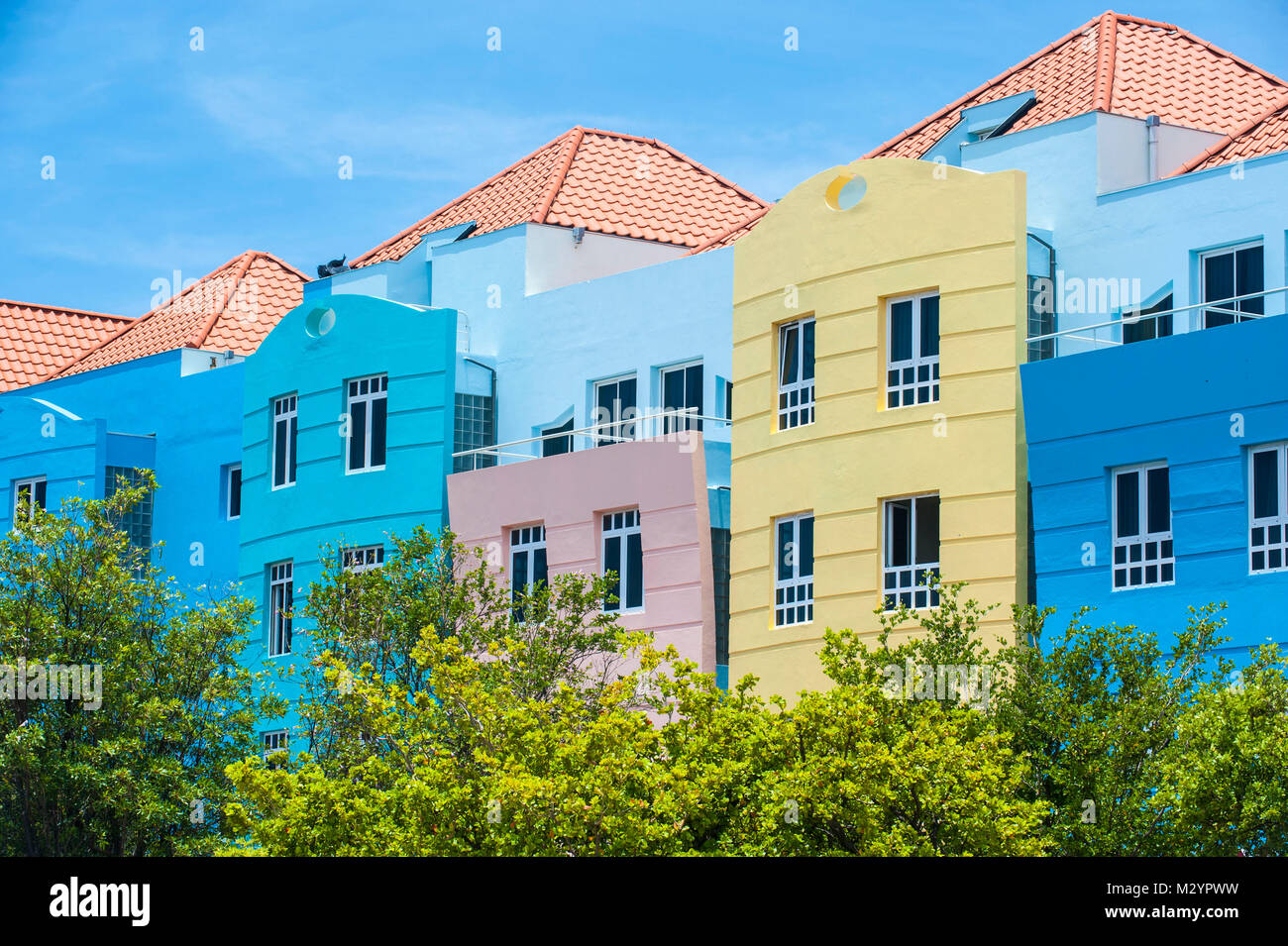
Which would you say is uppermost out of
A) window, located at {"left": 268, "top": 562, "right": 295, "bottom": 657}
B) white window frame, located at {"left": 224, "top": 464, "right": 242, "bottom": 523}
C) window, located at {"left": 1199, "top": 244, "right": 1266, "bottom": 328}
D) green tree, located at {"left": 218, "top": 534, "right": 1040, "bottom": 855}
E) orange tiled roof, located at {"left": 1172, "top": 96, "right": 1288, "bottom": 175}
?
orange tiled roof, located at {"left": 1172, "top": 96, "right": 1288, "bottom": 175}

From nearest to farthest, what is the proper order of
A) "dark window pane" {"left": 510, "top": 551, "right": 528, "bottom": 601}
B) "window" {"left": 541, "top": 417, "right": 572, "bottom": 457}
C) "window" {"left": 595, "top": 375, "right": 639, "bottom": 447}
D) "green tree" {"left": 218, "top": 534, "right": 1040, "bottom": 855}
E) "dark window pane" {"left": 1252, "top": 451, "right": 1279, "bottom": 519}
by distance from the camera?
"green tree" {"left": 218, "top": 534, "right": 1040, "bottom": 855} → "dark window pane" {"left": 1252, "top": 451, "right": 1279, "bottom": 519} → "dark window pane" {"left": 510, "top": 551, "right": 528, "bottom": 601} → "window" {"left": 595, "top": 375, "right": 639, "bottom": 447} → "window" {"left": 541, "top": 417, "right": 572, "bottom": 457}

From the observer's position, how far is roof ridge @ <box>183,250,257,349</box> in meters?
44.3

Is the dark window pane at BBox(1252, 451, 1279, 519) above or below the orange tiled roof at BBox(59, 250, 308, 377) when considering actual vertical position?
below

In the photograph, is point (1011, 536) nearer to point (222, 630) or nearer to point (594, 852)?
point (594, 852)

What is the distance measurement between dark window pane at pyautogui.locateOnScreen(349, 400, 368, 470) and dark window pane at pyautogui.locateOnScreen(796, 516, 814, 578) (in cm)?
967

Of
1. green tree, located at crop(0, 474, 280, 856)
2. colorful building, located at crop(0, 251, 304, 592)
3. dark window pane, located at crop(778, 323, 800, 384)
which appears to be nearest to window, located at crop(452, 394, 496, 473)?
green tree, located at crop(0, 474, 280, 856)

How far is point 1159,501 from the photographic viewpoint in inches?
1110

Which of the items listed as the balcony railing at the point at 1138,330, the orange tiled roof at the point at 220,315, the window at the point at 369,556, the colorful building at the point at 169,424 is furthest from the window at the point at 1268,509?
the orange tiled roof at the point at 220,315

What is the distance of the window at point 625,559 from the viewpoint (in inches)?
1334

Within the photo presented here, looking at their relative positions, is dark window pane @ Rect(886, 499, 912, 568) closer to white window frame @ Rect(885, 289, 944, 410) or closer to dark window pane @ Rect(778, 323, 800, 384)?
white window frame @ Rect(885, 289, 944, 410)

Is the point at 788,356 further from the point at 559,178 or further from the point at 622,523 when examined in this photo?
the point at 559,178

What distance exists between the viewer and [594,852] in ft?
77.3

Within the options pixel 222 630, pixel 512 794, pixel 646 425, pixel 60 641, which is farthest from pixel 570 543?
pixel 512 794

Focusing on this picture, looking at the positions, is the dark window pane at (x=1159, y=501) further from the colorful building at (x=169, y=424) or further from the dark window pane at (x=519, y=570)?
the colorful building at (x=169, y=424)
